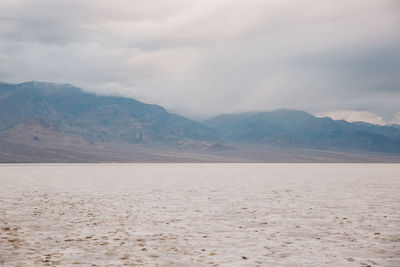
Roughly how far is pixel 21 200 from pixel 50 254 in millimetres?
13291

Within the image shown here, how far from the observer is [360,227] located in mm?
13164

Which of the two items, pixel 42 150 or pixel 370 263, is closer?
pixel 370 263

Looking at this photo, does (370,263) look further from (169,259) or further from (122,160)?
(122,160)

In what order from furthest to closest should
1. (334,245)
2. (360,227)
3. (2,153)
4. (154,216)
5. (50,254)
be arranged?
(2,153), (154,216), (360,227), (334,245), (50,254)

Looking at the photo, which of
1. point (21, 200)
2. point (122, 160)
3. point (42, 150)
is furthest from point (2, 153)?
point (21, 200)

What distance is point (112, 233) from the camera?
11945 millimetres

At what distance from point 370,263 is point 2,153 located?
605 feet

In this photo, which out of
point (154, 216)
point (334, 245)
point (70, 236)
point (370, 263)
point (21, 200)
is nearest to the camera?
point (370, 263)

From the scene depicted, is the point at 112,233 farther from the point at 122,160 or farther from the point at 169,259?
the point at 122,160

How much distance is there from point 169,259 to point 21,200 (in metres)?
15.1

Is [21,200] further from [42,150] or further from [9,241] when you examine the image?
[42,150]

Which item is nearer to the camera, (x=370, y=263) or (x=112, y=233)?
(x=370, y=263)

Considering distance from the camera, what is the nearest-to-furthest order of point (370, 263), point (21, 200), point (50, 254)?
point (370, 263) < point (50, 254) < point (21, 200)

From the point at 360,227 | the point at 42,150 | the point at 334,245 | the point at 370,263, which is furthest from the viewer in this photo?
the point at 42,150
